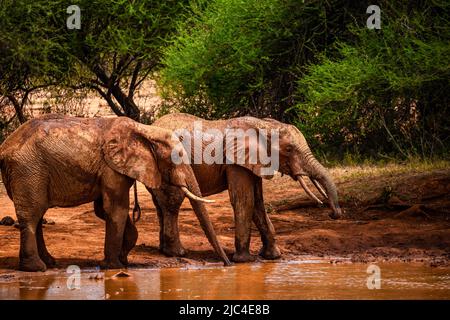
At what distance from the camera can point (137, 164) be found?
12180 millimetres

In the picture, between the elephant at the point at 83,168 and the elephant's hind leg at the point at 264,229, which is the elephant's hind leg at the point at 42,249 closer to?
the elephant at the point at 83,168

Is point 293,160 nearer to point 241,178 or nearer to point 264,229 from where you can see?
point 241,178

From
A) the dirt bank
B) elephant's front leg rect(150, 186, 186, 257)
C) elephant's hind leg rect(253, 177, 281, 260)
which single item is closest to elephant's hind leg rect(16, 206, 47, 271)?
the dirt bank

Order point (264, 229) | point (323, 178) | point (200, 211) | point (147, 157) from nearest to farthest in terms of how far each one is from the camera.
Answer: point (147, 157)
point (200, 211)
point (323, 178)
point (264, 229)

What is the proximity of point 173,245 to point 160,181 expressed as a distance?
1.26m

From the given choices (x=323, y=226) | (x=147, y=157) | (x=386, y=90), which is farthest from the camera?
(x=386, y=90)

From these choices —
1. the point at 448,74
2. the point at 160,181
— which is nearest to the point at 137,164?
the point at 160,181

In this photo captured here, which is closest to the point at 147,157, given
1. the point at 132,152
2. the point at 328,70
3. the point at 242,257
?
the point at 132,152

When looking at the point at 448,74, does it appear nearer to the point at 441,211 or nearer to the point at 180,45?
the point at 441,211

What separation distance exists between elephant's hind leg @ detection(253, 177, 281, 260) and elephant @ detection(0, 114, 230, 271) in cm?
134

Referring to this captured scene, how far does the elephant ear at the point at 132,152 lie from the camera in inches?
478

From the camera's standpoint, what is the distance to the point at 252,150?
13258mm

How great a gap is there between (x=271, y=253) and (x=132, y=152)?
2233mm

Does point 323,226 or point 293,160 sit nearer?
point 293,160
